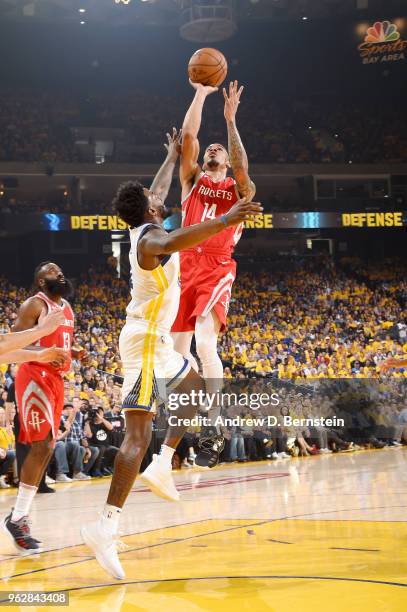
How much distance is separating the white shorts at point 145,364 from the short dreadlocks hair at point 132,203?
677mm

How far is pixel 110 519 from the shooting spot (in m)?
4.60

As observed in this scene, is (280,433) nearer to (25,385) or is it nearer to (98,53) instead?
(25,385)

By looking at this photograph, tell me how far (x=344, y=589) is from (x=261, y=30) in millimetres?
30689

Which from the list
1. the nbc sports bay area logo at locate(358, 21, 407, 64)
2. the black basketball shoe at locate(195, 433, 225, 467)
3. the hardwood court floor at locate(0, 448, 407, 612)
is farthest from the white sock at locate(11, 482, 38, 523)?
the nbc sports bay area logo at locate(358, 21, 407, 64)

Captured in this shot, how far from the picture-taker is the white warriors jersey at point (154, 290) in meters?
5.00

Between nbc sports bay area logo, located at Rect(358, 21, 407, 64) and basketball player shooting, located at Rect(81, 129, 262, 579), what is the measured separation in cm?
2748

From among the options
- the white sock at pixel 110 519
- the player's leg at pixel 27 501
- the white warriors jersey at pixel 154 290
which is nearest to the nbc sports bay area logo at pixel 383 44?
the player's leg at pixel 27 501

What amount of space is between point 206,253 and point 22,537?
101 inches

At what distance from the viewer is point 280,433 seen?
1566 centimetres

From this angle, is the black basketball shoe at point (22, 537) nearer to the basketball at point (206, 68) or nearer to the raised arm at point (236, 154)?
the raised arm at point (236, 154)

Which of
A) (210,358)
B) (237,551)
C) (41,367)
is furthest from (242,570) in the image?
(41,367)

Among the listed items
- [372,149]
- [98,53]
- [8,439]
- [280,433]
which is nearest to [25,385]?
[8,439]

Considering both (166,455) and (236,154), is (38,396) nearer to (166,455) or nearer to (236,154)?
(166,455)

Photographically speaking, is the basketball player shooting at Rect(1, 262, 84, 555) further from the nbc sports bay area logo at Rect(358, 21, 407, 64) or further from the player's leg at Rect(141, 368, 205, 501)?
the nbc sports bay area logo at Rect(358, 21, 407, 64)
